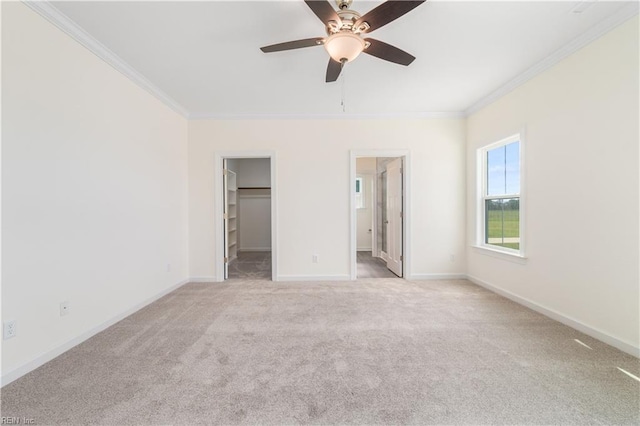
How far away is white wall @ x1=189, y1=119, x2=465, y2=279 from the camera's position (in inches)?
160

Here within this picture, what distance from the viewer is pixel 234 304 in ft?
10.2

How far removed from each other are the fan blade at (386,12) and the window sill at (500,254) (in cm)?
294

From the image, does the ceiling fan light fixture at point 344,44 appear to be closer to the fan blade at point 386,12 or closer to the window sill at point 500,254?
the fan blade at point 386,12

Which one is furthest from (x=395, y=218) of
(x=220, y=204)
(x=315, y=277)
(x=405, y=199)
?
(x=220, y=204)

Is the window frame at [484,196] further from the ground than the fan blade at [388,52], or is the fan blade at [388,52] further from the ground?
the fan blade at [388,52]

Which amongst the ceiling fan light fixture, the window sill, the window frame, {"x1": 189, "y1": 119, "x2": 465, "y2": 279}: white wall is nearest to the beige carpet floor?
the window sill

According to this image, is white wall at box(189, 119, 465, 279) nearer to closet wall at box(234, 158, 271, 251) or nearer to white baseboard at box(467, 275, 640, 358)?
white baseboard at box(467, 275, 640, 358)

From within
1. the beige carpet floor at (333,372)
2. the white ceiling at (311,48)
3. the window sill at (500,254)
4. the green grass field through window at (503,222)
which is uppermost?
the white ceiling at (311,48)

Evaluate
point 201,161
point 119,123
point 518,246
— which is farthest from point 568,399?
point 201,161

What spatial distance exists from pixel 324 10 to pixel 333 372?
2412 mm

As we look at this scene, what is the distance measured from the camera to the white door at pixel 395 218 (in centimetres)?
429

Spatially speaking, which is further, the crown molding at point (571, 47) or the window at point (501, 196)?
the window at point (501, 196)

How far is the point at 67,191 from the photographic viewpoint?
2092 millimetres

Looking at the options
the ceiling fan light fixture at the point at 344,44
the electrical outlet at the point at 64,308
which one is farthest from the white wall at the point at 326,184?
the ceiling fan light fixture at the point at 344,44
